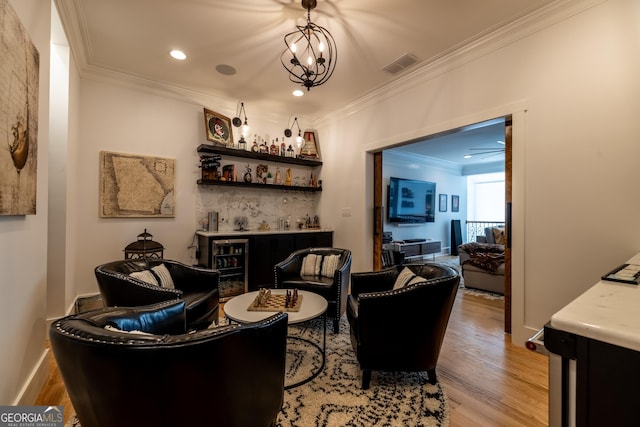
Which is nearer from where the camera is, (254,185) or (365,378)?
(365,378)

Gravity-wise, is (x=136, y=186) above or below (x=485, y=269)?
above

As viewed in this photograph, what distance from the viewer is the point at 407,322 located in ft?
6.03

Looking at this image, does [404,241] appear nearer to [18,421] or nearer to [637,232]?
→ [637,232]

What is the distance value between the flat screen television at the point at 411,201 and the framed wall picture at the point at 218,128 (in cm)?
415

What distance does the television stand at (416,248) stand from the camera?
6.67 meters

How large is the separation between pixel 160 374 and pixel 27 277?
1468mm

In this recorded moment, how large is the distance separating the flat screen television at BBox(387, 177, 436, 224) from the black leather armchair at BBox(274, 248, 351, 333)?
3.91m

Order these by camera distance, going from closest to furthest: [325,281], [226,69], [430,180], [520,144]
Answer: [520,144]
[325,281]
[226,69]
[430,180]

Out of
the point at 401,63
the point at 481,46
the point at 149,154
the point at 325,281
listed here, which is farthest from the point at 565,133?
the point at 149,154

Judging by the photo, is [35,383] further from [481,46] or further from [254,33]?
[481,46]

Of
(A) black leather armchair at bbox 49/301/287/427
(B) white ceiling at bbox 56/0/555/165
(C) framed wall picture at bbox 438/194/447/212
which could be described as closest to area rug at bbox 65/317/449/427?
(A) black leather armchair at bbox 49/301/287/427

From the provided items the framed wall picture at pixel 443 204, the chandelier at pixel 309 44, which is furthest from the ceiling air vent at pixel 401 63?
the framed wall picture at pixel 443 204

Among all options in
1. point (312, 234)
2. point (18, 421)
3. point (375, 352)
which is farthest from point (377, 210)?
point (18, 421)

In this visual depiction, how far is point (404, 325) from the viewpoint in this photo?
1.84m
